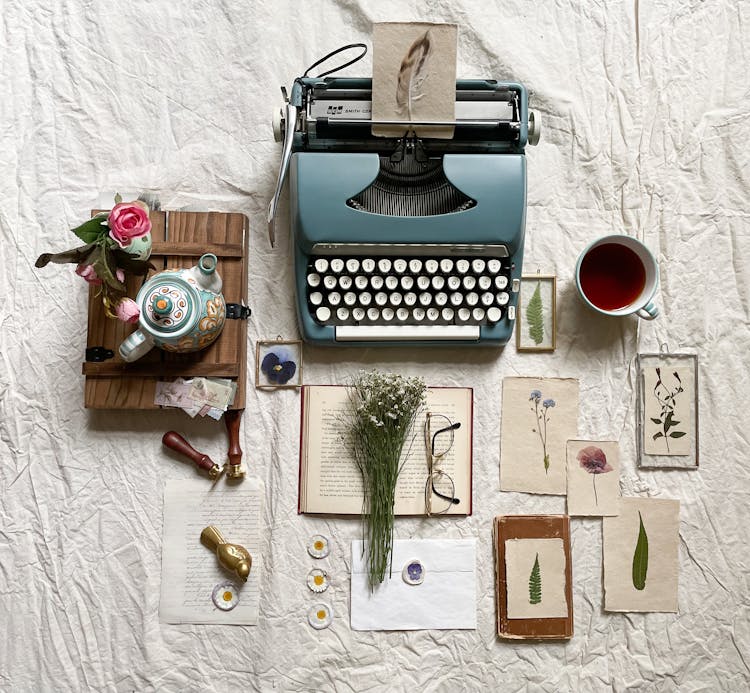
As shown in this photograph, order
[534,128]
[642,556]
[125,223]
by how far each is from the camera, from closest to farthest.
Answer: [125,223] < [534,128] < [642,556]

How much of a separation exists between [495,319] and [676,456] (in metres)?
0.52

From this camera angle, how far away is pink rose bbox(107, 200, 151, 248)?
1.16 metres

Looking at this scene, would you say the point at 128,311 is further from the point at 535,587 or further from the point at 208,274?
the point at 535,587

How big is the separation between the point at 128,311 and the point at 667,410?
116 cm

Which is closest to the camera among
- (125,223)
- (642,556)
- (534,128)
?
(125,223)

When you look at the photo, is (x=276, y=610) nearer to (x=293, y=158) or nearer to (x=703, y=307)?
(x=293, y=158)

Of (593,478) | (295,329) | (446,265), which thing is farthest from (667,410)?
(295,329)

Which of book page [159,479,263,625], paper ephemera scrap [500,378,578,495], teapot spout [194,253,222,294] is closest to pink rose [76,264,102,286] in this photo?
teapot spout [194,253,222,294]

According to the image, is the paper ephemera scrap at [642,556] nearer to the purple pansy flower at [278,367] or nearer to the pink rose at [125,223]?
the purple pansy flower at [278,367]

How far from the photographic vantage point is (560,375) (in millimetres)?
1406

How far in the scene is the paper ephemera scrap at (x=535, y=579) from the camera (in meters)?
1.36

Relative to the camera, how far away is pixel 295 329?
140cm

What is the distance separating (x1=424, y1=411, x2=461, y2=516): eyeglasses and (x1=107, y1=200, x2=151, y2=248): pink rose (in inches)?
27.8

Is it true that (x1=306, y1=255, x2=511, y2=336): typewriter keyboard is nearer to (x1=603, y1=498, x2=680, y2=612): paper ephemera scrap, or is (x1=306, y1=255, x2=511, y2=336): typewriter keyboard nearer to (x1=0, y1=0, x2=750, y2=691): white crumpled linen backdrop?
(x1=0, y1=0, x2=750, y2=691): white crumpled linen backdrop
